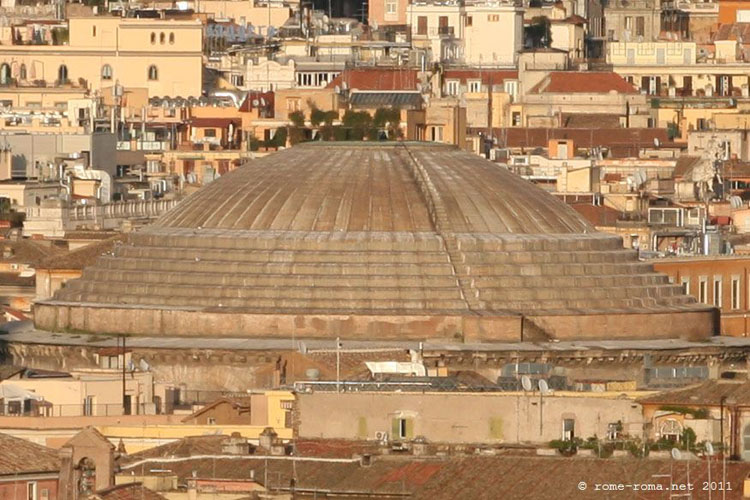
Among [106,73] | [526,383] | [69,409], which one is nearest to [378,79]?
[106,73]

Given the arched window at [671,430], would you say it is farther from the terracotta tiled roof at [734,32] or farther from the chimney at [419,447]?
the terracotta tiled roof at [734,32]

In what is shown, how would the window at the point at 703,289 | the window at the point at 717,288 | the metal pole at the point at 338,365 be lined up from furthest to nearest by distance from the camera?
the window at the point at 717,288
the window at the point at 703,289
the metal pole at the point at 338,365

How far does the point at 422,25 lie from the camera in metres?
161

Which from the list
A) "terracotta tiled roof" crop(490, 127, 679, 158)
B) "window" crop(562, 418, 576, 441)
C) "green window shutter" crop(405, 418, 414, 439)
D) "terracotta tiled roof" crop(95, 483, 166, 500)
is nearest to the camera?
"terracotta tiled roof" crop(95, 483, 166, 500)

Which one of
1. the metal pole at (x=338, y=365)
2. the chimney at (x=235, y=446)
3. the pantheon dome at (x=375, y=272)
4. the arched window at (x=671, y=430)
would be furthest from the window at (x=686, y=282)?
the chimney at (x=235, y=446)

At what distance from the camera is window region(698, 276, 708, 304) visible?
8944 cm

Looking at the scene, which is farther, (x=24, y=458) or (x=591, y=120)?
(x=591, y=120)

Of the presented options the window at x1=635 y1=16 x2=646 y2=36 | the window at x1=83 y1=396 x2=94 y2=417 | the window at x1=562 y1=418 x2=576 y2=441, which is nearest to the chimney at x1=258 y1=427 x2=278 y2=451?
the window at x1=562 y1=418 x2=576 y2=441

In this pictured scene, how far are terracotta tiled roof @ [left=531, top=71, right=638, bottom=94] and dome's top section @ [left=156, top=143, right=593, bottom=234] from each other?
58.3 m

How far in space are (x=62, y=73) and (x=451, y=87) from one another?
1038 cm

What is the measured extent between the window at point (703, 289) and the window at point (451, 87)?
48930mm

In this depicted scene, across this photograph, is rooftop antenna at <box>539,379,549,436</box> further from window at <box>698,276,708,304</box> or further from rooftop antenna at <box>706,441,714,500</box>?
window at <box>698,276,708,304</box>

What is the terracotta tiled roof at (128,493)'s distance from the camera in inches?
2035

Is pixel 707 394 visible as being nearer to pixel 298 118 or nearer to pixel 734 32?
pixel 298 118
